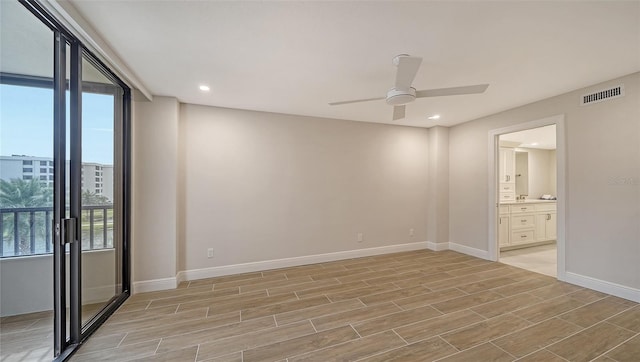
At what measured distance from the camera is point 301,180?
4129 millimetres

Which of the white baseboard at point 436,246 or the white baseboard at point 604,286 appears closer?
the white baseboard at point 604,286

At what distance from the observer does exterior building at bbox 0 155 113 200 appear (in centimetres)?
169

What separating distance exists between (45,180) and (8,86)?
0.68 m

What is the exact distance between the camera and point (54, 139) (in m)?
1.86

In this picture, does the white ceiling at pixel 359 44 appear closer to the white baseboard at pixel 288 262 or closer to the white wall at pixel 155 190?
the white wall at pixel 155 190

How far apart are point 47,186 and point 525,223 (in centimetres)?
718

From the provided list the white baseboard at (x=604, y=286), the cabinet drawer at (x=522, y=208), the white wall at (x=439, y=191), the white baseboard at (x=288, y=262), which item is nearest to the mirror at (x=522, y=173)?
the cabinet drawer at (x=522, y=208)

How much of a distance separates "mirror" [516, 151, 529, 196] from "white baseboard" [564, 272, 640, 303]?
13.3ft

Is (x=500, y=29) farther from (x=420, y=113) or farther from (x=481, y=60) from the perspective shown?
(x=420, y=113)

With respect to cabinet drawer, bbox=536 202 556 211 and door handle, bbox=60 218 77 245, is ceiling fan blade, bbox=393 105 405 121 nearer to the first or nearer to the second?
door handle, bbox=60 218 77 245

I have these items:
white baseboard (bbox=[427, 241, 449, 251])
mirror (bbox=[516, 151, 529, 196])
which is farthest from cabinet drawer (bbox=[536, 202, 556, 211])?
white baseboard (bbox=[427, 241, 449, 251])

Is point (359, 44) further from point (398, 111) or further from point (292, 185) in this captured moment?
point (292, 185)

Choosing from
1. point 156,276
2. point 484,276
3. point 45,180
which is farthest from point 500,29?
point 156,276

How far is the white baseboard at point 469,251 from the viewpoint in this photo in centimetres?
429
